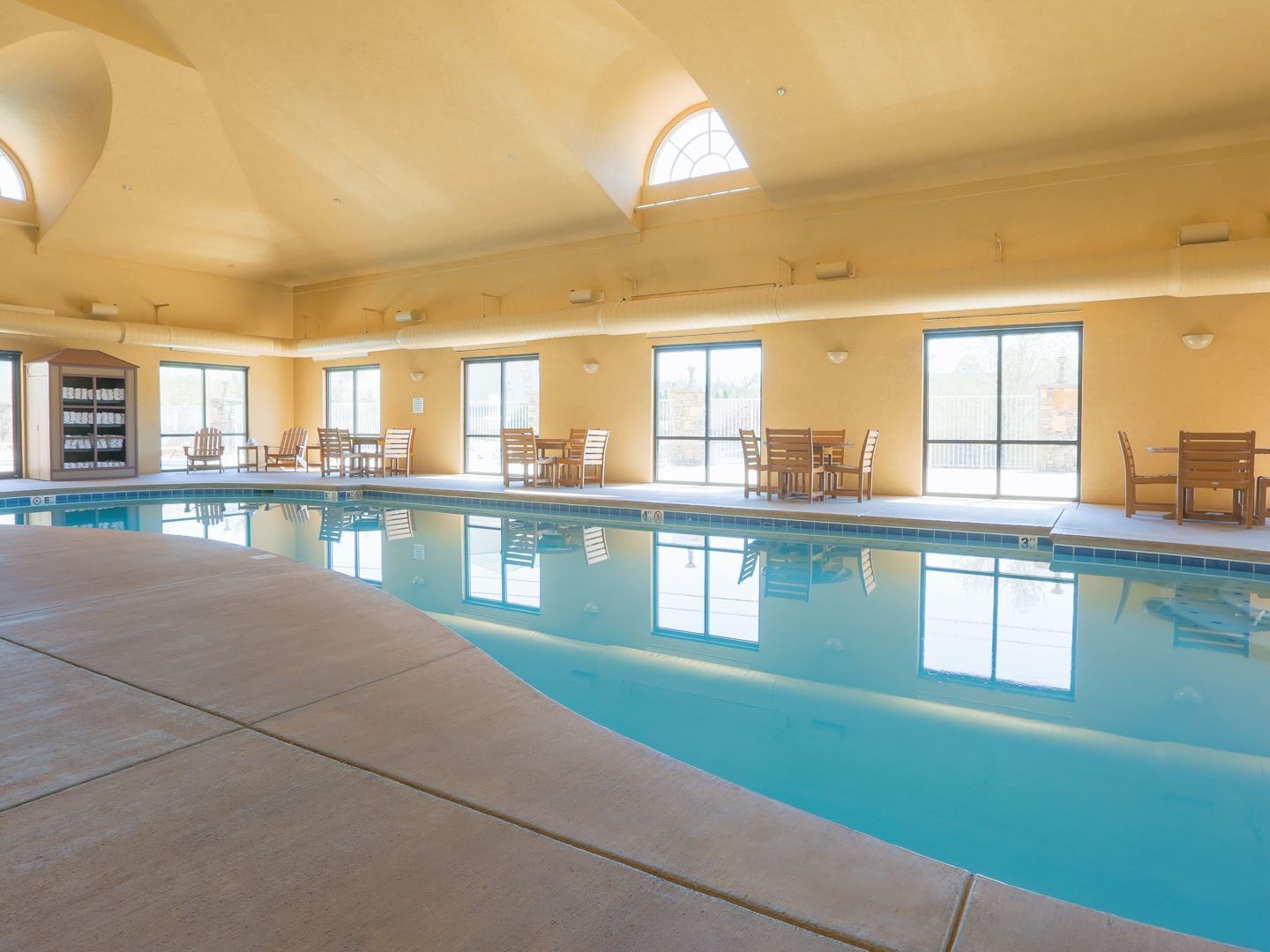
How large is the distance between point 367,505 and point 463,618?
22.3ft

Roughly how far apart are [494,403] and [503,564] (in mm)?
7468

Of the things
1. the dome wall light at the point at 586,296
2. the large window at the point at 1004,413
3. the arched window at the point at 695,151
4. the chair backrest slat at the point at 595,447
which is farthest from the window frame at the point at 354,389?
the large window at the point at 1004,413

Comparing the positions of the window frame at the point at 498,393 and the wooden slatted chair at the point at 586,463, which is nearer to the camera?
the wooden slatted chair at the point at 586,463

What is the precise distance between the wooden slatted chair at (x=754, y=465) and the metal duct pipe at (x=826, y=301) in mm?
1468

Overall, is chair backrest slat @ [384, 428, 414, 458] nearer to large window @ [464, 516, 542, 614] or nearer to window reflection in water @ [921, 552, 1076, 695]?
large window @ [464, 516, 542, 614]

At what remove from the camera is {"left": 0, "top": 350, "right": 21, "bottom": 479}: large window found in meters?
12.1

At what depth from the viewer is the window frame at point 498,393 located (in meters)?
13.0

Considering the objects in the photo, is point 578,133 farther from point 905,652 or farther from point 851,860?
point 851,860

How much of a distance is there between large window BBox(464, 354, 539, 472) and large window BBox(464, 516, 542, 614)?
4.34 metres

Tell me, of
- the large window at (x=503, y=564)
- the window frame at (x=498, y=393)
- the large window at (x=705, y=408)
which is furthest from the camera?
the window frame at (x=498, y=393)

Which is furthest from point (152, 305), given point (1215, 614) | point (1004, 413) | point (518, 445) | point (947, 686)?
point (1215, 614)

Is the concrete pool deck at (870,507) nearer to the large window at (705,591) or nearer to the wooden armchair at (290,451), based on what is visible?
the wooden armchair at (290,451)

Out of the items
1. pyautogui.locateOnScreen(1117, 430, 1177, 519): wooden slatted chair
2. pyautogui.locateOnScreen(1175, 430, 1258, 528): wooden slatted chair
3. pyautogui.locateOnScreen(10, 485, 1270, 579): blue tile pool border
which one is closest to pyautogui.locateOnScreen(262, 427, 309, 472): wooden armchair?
pyautogui.locateOnScreen(10, 485, 1270, 579): blue tile pool border

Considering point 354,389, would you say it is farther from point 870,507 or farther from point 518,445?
point 870,507
